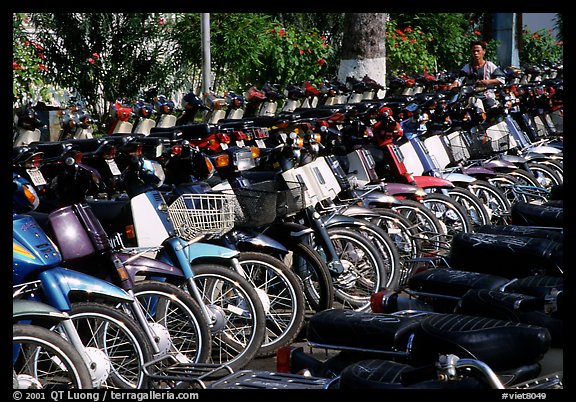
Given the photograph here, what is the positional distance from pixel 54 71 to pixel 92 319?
31.0ft

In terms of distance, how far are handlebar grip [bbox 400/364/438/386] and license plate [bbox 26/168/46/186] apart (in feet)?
8.21

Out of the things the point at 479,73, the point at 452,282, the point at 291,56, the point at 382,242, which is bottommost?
the point at 382,242

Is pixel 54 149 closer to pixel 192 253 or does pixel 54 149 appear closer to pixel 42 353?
pixel 192 253

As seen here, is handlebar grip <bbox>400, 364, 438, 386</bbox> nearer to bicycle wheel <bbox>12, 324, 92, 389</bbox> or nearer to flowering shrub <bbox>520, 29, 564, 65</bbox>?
bicycle wheel <bbox>12, 324, 92, 389</bbox>

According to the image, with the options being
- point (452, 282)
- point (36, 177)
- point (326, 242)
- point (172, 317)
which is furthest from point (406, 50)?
point (452, 282)

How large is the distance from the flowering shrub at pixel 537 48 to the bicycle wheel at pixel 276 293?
20.9m

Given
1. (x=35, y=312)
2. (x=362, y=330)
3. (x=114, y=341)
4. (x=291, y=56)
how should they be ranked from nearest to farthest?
1. (x=362, y=330)
2. (x=35, y=312)
3. (x=114, y=341)
4. (x=291, y=56)

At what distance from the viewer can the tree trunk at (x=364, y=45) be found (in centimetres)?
1117

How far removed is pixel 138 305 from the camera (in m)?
4.63

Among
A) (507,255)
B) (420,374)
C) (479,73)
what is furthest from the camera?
(479,73)

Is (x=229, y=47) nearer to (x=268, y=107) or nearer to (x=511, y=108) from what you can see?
(x=268, y=107)

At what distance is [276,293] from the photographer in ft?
18.8

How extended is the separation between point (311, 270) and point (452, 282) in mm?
1934

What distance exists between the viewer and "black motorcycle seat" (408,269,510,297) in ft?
13.6
